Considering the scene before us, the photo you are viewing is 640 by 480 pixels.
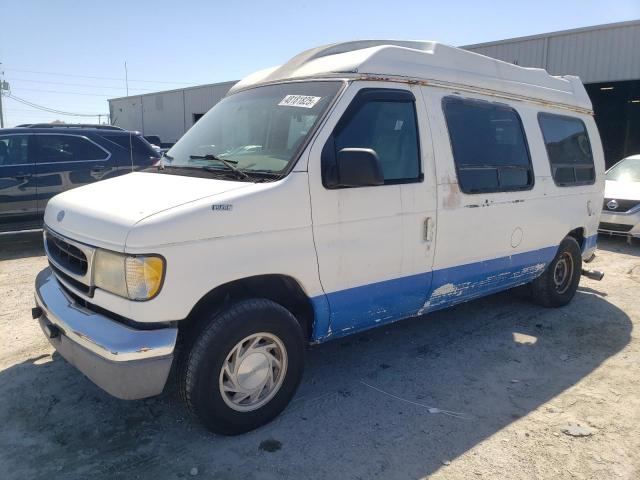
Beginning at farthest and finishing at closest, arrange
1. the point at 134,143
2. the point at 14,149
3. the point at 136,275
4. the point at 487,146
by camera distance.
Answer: the point at 134,143 → the point at 14,149 → the point at 487,146 → the point at 136,275

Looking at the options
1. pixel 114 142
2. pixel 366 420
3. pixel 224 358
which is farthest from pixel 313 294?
pixel 114 142

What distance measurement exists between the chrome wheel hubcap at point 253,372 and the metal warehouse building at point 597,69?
50.9ft

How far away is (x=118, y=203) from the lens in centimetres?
291

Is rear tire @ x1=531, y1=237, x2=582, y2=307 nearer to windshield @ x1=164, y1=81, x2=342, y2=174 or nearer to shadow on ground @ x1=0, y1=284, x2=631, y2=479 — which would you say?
shadow on ground @ x1=0, y1=284, x2=631, y2=479

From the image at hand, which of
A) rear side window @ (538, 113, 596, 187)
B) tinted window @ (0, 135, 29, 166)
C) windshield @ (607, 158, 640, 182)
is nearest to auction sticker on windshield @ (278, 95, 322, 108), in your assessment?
rear side window @ (538, 113, 596, 187)

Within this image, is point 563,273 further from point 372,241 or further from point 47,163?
point 47,163

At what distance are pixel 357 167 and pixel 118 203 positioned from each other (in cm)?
142

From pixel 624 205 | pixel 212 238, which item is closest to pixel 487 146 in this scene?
pixel 212 238

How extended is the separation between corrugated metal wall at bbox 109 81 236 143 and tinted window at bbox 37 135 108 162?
2155cm

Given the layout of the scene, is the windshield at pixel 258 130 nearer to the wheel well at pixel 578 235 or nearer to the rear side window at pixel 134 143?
the wheel well at pixel 578 235

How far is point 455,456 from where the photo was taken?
2.96 meters

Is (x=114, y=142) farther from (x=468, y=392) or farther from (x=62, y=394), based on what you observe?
(x=468, y=392)

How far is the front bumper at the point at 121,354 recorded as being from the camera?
8.48 ft

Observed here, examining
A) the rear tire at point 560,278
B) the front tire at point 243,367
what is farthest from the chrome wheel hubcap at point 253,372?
the rear tire at point 560,278
